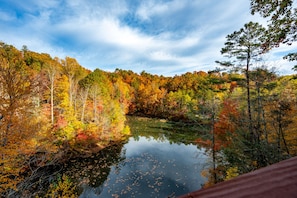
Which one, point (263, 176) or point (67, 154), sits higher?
point (263, 176)

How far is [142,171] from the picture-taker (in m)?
16.2

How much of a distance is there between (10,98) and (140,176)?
12.5 metres

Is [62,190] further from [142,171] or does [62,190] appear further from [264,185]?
[264,185]

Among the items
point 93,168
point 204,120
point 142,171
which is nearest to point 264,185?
point 204,120

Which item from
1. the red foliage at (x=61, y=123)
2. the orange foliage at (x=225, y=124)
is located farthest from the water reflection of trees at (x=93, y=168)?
the orange foliage at (x=225, y=124)

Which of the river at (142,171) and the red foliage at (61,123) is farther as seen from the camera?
the red foliage at (61,123)

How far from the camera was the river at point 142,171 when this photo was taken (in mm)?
12883

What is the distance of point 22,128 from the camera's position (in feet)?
21.7

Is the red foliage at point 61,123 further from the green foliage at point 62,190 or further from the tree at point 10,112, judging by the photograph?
the tree at point 10,112

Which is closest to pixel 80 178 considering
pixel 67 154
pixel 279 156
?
pixel 67 154

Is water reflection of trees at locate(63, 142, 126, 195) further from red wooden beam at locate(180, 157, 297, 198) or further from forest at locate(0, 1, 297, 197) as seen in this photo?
red wooden beam at locate(180, 157, 297, 198)

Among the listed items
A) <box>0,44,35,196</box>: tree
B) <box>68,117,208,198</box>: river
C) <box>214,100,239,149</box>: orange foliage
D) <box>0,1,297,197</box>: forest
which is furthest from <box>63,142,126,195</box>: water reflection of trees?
<box>214,100,239,149</box>: orange foliage

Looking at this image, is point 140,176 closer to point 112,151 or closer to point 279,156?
point 112,151

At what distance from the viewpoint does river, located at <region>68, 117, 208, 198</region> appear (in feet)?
42.3
